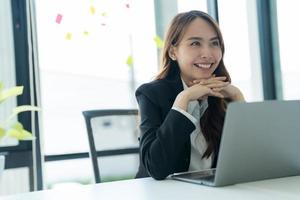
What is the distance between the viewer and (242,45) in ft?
9.87

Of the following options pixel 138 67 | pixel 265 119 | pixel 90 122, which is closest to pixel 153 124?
pixel 90 122

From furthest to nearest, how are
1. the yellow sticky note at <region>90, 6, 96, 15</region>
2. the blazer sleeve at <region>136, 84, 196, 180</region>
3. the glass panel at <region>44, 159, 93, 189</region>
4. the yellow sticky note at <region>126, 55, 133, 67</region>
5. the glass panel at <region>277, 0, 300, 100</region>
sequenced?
the yellow sticky note at <region>126, 55, 133, 67</region>, the yellow sticky note at <region>90, 6, 96, 15</region>, the glass panel at <region>44, 159, 93, 189</region>, the glass panel at <region>277, 0, 300, 100</region>, the blazer sleeve at <region>136, 84, 196, 180</region>

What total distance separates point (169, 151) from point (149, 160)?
0.21 feet

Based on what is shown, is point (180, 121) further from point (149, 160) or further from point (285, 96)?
point (285, 96)

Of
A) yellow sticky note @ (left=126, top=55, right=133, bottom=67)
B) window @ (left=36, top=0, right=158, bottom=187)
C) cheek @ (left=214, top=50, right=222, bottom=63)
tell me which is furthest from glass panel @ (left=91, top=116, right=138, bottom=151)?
yellow sticky note @ (left=126, top=55, right=133, bottom=67)

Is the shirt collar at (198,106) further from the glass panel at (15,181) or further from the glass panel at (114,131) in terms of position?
the glass panel at (15,181)

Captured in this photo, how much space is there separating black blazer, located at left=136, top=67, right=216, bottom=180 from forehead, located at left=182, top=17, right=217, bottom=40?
17 centimetres

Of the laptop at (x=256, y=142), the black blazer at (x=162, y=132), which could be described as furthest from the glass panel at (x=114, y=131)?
the laptop at (x=256, y=142)

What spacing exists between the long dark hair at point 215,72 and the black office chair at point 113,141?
10.9 inches

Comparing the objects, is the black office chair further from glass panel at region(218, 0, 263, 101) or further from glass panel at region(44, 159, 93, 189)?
glass panel at region(218, 0, 263, 101)

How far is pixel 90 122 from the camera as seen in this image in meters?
1.55

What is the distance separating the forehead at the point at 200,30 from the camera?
142 centimetres

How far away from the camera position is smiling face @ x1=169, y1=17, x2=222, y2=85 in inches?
55.3

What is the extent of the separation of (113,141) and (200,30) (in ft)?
1.81
